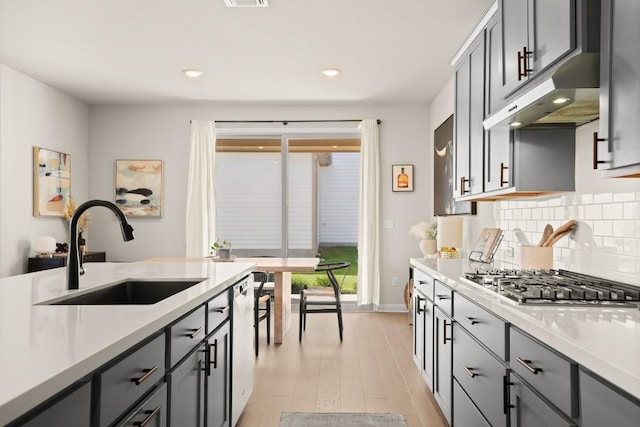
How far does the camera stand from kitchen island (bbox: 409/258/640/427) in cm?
109

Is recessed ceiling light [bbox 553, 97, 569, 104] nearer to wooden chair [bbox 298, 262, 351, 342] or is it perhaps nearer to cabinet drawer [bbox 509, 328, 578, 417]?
cabinet drawer [bbox 509, 328, 578, 417]

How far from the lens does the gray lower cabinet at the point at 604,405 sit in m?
0.98

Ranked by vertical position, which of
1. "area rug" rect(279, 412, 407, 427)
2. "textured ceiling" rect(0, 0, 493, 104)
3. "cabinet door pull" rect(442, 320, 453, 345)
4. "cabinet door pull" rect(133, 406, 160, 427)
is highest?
"textured ceiling" rect(0, 0, 493, 104)

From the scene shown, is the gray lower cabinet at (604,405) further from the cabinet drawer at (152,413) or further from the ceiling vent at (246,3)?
the ceiling vent at (246,3)

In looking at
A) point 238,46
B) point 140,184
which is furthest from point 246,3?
point 140,184

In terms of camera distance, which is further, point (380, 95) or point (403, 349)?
point (380, 95)

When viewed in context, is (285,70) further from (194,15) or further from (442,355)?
(442,355)

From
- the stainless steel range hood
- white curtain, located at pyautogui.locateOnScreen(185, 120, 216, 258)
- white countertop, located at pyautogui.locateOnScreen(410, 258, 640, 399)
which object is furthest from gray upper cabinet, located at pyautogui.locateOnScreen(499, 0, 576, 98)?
white curtain, located at pyautogui.locateOnScreen(185, 120, 216, 258)

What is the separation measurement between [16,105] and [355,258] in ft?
13.9

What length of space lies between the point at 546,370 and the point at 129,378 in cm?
115

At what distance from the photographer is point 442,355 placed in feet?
9.29

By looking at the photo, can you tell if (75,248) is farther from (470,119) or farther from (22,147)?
(22,147)

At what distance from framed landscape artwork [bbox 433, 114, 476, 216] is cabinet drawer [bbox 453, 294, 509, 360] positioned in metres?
2.30

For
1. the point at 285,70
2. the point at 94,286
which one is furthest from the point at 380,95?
the point at 94,286
